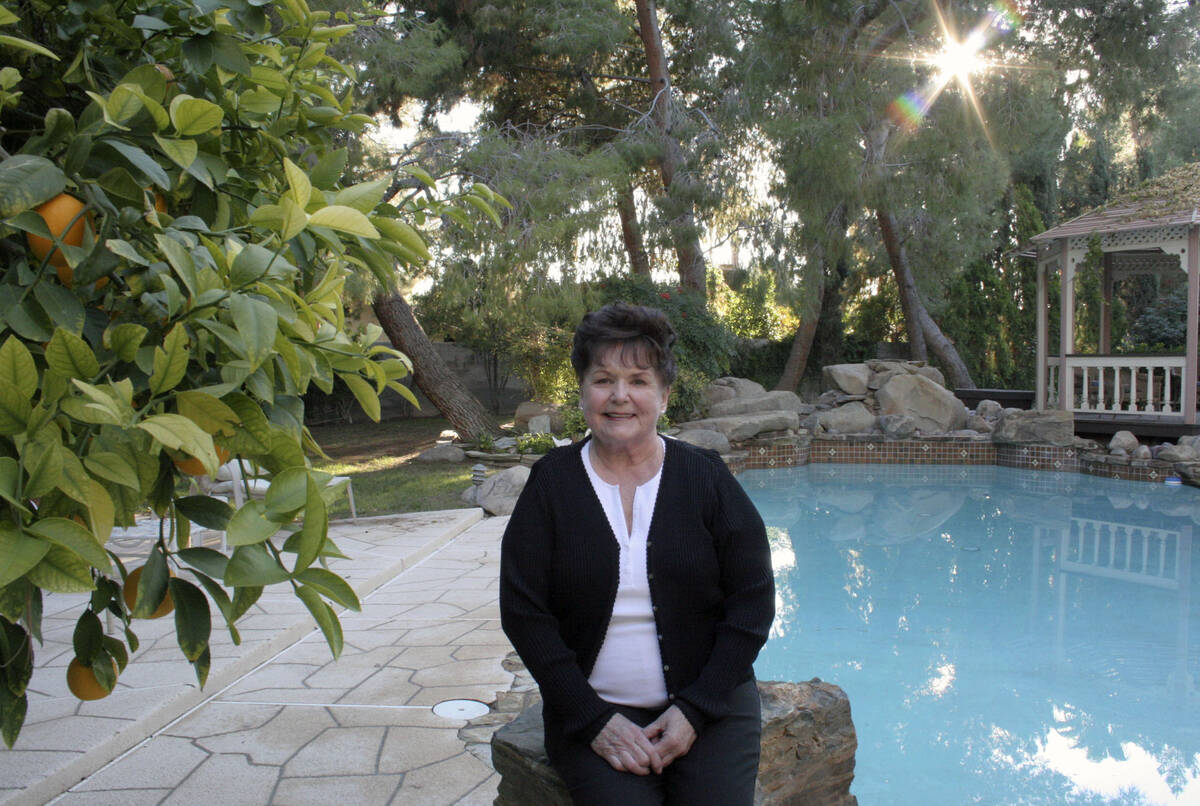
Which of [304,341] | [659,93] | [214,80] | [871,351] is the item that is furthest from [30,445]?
[871,351]

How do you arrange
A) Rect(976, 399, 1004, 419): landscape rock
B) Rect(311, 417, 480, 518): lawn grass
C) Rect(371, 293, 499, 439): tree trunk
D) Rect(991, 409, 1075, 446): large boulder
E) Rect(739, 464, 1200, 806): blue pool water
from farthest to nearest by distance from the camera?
Rect(976, 399, 1004, 419): landscape rock, Rect(991, 409, 1075, 446): large boulder, Rect(371, 293, 499, 439): tree trunk, Rect(311, 417, 480, 518): lawn grass, Rect(739, 464, 1200, 806): blue pool water

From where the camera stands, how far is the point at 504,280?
8.64 m

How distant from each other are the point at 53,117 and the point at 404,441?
11701 mm

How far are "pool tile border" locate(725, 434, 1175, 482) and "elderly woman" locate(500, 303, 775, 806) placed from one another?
8.67 m

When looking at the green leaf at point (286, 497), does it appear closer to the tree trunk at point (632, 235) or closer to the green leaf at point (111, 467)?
the green leaf at point (111, 467)

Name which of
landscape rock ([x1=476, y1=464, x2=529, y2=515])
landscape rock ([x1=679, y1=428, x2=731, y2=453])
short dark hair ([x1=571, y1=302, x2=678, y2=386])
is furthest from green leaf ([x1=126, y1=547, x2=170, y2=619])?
landscape rock ([x1=679, y1=428, x2=731, y2=453])

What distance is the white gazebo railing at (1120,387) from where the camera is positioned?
10.7m

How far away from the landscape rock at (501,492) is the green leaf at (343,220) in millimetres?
5977

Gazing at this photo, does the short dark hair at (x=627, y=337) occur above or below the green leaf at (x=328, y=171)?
below

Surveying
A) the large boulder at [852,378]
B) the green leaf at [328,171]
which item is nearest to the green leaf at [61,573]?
the green leaf at [328,171]

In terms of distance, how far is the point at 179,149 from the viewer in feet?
2.97

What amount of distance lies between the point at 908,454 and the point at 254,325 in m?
11.4

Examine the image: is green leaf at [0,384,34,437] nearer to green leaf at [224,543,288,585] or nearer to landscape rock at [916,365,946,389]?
green leaf at [224,543,288,585]

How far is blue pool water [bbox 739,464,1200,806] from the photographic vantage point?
3609 mm
